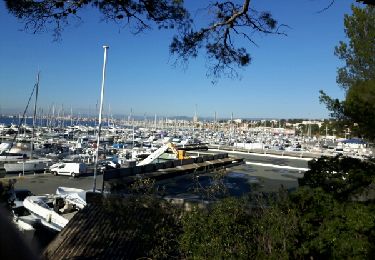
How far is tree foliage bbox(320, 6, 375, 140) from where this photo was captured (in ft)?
32.6

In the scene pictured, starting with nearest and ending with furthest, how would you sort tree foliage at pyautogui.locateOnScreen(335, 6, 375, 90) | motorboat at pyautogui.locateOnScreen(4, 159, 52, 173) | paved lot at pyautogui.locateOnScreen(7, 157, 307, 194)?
tree foliage at pyautogui.locateOnScreen(335, 6, 375, 90), paved lot at pyautogui.locateOnScreen(7, 157, 307, 194), motorboat at pyautogui.locateOnScreen(4, 159, 52, 173)

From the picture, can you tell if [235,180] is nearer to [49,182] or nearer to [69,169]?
[49,182]

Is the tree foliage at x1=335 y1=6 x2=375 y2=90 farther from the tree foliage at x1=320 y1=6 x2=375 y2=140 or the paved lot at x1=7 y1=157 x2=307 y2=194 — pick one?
the paved lot at x1=7 y1=157 x2=307 y2=194

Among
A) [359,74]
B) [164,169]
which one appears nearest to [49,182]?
[164,169]

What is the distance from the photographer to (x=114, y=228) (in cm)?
1089

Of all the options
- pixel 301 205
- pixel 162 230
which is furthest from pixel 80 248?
pixel 301 205

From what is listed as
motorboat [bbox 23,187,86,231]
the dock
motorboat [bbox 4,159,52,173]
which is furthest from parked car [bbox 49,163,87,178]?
the dock

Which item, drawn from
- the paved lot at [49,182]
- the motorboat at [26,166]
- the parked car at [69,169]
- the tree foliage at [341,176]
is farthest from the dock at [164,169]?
the motorboat at [26,166]

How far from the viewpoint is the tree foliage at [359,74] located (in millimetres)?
9945

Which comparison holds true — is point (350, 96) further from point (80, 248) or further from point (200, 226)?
point (80, 248)

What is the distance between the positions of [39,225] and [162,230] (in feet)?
27.0

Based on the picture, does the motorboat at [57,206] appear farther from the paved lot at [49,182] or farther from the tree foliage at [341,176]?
the tree foliage at [341,176]

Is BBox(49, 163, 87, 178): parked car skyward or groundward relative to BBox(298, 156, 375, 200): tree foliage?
groundward

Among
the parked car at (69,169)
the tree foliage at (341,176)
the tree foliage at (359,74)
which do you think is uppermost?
the tree foliage at (359,74)
